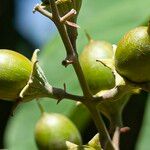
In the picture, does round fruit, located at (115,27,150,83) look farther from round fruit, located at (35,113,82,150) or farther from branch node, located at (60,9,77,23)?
round fruit, located at (35,113,82,150)

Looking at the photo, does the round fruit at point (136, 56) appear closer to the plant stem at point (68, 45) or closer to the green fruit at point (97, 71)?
the plant stem at point (68, 45)

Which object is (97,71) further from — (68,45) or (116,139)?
(68,45)

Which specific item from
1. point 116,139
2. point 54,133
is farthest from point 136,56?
point 54,133

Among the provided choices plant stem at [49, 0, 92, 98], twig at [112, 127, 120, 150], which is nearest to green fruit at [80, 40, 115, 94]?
twig at [112, 127, 120, 150]

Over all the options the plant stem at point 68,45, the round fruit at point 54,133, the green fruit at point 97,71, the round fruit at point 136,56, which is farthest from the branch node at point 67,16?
the round fruit at point 54,133

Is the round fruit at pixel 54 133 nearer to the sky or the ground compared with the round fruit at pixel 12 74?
nearer to the ground

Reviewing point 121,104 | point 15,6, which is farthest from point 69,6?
point 15,6
